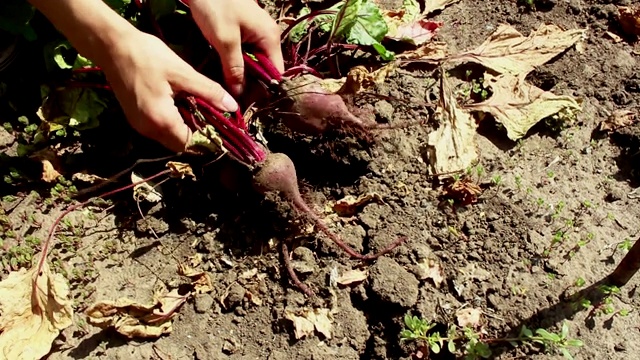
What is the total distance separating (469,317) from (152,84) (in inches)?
53.1

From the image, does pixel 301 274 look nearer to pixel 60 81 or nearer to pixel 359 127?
pixel 359 127

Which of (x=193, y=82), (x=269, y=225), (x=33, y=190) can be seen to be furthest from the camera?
(x=33, y=190)

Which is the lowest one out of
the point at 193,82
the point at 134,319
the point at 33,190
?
the point at 134,319

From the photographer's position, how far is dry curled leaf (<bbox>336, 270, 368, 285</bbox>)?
87.7 inches

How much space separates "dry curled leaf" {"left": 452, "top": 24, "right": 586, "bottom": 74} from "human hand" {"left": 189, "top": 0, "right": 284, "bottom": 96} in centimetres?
86

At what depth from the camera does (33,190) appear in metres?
2.54

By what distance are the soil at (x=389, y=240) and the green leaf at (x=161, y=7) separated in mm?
594

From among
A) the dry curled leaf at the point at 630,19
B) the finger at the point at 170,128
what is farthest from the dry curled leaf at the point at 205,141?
the dry curled leaf at the point at 630,19

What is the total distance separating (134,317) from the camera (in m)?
2.20

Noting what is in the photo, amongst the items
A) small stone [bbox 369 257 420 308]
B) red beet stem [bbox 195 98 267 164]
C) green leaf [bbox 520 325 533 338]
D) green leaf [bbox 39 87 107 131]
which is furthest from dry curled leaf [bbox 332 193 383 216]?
green leaf [bbox 39 87 107 131]

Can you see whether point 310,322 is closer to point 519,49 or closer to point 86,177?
point 86,177

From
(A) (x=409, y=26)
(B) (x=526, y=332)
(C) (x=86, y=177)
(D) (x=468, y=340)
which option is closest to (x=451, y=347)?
(D) (x=468, y=340)

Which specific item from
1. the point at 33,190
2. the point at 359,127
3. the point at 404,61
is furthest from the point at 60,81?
the point at 404,61

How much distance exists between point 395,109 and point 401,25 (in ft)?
1.45
